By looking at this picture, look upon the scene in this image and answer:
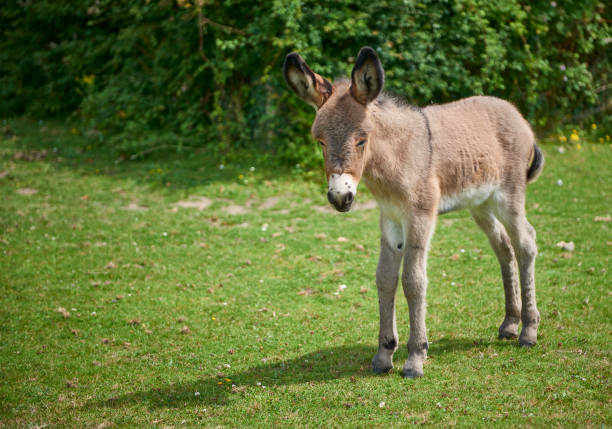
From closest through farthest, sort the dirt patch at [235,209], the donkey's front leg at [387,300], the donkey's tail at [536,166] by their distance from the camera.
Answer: the donkey's front leg at [387,300], the donkey's tail at [536,166], the dirt patch at [235,209]

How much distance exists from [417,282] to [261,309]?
8.97ft

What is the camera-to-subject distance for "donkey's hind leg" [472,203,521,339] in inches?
246

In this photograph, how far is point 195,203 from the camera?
11562 mm

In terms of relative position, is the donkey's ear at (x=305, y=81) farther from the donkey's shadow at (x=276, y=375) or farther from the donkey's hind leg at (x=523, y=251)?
the donkey's shadow at (x=276, y=375)

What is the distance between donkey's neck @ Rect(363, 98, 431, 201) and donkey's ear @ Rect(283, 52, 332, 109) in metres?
0.47

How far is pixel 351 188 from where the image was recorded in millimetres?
4742

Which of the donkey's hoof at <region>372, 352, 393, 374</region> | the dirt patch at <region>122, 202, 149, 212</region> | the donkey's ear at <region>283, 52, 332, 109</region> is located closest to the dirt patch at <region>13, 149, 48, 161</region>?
the dirt patch at <region>122, 202, 149, 212</region>

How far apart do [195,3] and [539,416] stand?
1096cm

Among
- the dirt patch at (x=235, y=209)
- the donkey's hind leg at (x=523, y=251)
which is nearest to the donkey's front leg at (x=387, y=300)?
the donkey's hind leg at (x=523, y=251)

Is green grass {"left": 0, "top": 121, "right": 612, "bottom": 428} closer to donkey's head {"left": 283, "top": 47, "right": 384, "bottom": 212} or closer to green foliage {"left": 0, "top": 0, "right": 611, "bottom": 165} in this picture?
green foliage {"left": 0, "top": 0, "right": 611, "bottom": 165}

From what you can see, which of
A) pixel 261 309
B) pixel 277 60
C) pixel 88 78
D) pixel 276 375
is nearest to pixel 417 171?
pixel 276 375

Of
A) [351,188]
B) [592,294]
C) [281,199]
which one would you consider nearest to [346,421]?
[351,188]

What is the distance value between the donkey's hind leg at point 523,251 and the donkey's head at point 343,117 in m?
1.87

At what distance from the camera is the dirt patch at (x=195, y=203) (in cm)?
1137
